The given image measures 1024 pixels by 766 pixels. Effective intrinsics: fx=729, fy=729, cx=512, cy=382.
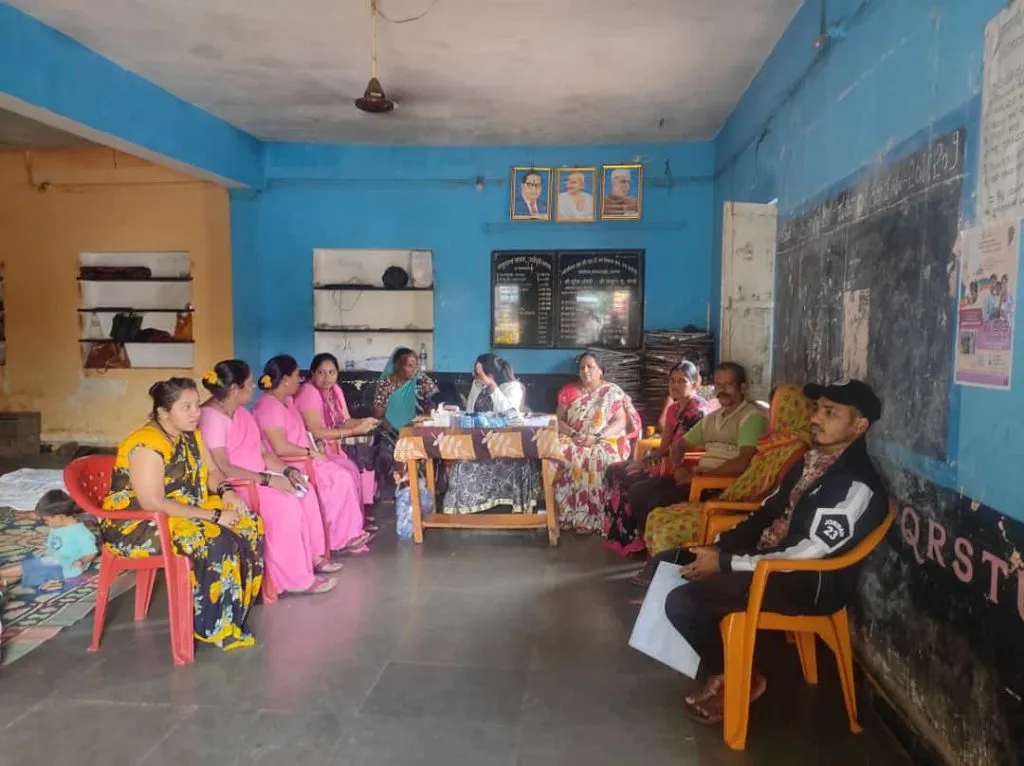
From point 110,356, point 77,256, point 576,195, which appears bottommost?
point 110,356

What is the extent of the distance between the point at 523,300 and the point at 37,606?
448cm

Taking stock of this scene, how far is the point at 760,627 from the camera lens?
2.40 m

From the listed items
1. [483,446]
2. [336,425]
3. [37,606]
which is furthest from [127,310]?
[483,446]

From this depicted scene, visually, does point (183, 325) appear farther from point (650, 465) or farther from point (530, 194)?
point (650, 465)

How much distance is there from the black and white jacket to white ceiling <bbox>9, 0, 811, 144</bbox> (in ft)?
8.40

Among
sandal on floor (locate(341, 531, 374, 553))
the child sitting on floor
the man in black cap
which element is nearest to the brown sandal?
the man in black cap

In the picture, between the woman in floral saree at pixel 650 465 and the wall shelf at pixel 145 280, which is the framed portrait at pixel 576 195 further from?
the wall shelf at pixel 145 280

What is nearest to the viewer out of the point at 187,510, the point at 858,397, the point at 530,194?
the point at 858,397

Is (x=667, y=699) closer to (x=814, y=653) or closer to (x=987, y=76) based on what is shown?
(x=814, y=653)

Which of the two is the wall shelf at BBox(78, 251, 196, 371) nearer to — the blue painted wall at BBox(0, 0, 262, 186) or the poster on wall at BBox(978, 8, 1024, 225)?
the blue painted wall at BBox(0, 0, 262, 186)

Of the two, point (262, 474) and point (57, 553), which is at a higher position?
point (262, 474)

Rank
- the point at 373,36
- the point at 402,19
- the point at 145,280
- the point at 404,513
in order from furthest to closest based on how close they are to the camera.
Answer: the point at 145,280 → the point at 404,513 → the point at 373,36 → the point at 402,19

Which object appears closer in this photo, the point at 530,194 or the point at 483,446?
the point at 483,446

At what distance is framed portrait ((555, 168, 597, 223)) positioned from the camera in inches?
262
